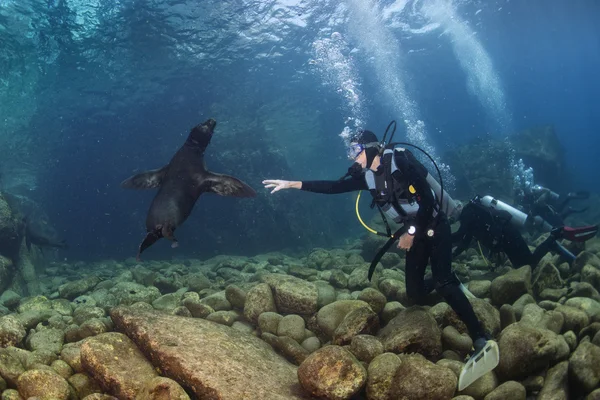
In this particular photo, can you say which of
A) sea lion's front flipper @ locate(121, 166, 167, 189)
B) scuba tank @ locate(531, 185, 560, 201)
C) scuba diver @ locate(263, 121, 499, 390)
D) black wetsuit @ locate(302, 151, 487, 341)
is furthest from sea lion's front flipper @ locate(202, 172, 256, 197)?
scuba tank @ locate(531, 185, 560, 201)

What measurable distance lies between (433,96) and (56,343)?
161ft

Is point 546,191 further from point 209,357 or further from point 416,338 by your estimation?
point 209,357

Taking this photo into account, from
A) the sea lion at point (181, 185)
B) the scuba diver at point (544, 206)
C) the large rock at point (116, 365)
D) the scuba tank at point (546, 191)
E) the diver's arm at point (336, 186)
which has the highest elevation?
the scuba tank at point (546, 191)

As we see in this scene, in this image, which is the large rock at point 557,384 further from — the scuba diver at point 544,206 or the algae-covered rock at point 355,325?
the scuba diver at point 544,206

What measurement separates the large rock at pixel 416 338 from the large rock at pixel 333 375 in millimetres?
877

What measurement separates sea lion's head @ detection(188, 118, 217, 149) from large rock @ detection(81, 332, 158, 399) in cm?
328

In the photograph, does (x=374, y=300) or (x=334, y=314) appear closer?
(x=334, y=314)

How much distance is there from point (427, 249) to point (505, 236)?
3.61m

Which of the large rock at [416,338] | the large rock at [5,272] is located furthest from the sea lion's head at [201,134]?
the large rock at [5,272]

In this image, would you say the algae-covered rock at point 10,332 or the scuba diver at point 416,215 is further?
the scuba diver at point 416,215

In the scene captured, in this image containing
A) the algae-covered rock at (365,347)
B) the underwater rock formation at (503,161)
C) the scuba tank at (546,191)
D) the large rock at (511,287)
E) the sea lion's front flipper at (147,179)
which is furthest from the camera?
the underwater rock formation at (503,161)

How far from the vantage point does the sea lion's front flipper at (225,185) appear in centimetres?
576

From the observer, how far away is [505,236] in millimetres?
7598

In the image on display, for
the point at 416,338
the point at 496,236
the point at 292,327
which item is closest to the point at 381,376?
the point at 416,338
